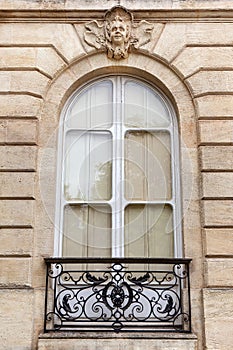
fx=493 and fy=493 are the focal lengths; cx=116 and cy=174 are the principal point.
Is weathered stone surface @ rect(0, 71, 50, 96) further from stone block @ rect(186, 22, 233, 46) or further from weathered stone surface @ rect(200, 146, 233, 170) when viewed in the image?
weathered stone surface @ rect(200, 146, 233, 170)

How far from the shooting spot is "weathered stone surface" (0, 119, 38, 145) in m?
5.86

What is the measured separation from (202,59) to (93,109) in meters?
1.50

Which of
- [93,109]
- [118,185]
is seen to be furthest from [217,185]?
[93,109]

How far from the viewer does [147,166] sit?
605cm

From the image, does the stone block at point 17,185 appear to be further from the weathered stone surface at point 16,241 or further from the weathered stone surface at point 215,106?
the weathered stone surface at point 215,106

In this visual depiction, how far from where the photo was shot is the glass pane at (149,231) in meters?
5.76

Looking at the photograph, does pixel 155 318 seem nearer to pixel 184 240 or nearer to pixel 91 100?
pixel 184 240

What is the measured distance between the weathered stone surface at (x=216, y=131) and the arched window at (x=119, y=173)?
1.25 ft

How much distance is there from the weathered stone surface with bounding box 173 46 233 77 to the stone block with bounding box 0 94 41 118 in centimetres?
181

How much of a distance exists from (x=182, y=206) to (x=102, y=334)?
5.57ft

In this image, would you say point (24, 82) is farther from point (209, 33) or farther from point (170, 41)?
point (209, 33)

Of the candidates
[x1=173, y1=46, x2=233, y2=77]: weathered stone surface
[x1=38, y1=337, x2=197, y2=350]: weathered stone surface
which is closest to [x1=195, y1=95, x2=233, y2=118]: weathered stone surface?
[x1=173, y1=46, x2=233, y2=77]: weathered stone surface

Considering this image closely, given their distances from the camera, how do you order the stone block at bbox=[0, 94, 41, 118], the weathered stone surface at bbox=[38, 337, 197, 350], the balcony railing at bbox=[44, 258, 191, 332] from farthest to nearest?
the stone block at bbox=[0, 94, 41, 118]
the balcony railing at bbox=[44, 258, 191, 332]
the weathered stone surface at bbox=[38, 337, 197, 350]

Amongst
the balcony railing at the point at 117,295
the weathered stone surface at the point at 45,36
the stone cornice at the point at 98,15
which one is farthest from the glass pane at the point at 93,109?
the balcony railing at the point at 117,295
